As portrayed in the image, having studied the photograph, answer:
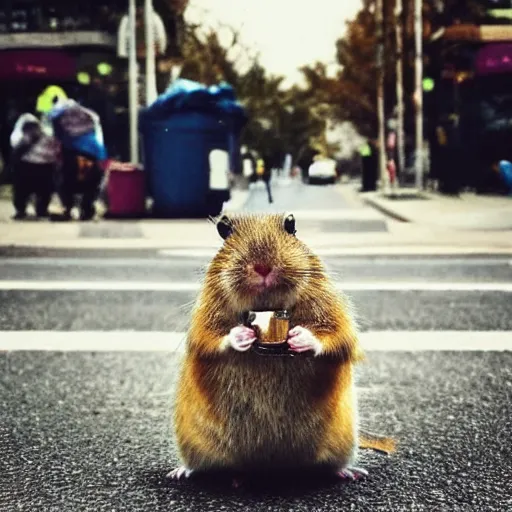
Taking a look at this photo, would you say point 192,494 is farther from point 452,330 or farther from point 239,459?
point 452,330

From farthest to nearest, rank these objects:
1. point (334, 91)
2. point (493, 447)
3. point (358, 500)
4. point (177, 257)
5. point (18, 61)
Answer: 1. point (334, 91)
2. point (18, 61)
3. point (177, 257)
4. point (493, 447)
5. point (358, 500)

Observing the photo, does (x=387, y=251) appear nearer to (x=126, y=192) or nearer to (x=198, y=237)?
(x=198, y=237)

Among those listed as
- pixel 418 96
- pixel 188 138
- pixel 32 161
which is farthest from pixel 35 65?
pixel 188 138

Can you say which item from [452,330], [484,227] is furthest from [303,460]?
[484,227]

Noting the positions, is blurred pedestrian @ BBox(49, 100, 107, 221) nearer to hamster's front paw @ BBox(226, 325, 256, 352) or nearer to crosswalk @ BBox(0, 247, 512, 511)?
crosswalk @ BBox(0, 247, 512, 511)

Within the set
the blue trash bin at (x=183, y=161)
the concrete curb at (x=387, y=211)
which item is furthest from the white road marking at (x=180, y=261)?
the concrete curb at (x=387, y=211)

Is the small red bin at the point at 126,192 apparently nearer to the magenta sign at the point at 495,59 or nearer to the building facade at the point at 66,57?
the magenta sign at the point at 495,59
